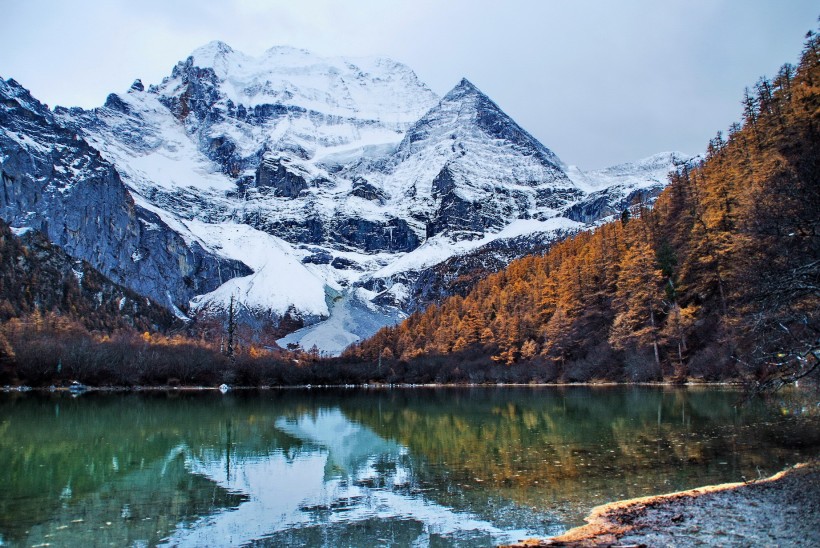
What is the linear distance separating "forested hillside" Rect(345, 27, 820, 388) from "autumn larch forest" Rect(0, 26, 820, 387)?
0.45 ft

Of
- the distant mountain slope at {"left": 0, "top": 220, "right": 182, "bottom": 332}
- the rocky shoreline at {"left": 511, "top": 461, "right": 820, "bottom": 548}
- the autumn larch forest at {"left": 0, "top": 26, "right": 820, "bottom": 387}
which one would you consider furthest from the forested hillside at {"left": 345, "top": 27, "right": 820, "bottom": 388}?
the distant mountain slope at {"left": 0, "top": 220, "right": 182, "bottom": 332}

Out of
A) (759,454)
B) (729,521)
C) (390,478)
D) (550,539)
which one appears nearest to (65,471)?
(390,478)

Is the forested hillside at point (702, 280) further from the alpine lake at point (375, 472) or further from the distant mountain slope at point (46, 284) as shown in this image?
the distant mountain slope at point (46, 284)

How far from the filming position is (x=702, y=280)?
57.8 metres

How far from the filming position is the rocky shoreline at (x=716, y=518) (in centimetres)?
1130

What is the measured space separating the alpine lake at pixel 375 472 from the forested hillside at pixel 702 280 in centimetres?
385

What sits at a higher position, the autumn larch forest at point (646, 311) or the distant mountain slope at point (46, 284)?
the distant mountain slope at point (46, 284)

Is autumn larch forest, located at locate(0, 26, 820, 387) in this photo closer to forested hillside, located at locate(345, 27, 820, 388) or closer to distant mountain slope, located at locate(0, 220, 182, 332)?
forested hillside, located at locate(345, 27, 820, 388)

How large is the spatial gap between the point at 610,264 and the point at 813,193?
206 feet

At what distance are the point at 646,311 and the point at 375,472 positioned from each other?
52.0 metres

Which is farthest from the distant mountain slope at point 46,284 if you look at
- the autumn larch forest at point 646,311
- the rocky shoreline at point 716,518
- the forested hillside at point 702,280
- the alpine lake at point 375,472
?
the rocky shoreline at point 716,518

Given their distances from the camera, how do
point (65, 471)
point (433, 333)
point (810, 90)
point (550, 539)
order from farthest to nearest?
point (433, 333)
point (810, 90)
point (65, 471)
point (550, 539)

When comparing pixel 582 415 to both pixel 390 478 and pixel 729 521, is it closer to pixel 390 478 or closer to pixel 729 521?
pixel 390 478

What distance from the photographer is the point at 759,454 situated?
19.8 m
